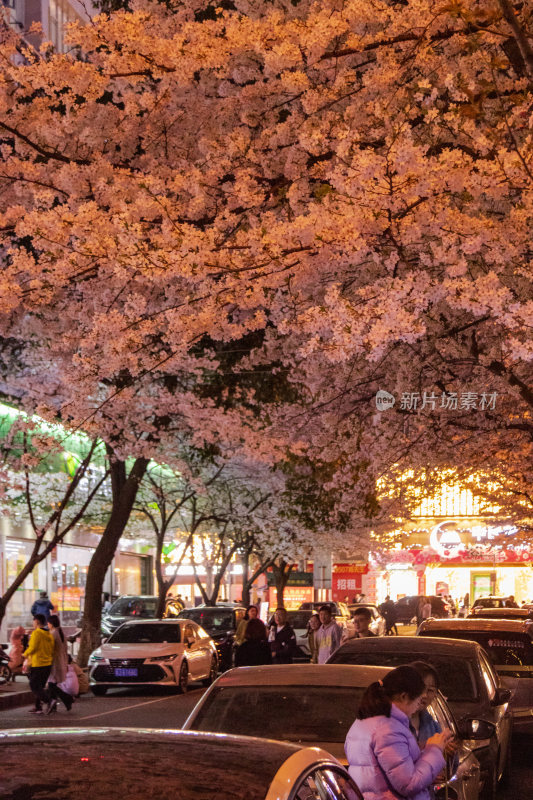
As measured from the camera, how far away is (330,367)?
18.8 m

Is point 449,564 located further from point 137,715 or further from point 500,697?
point 500,697

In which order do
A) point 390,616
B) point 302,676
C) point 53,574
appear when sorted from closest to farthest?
point 302,676, point 53,574, point 390,616

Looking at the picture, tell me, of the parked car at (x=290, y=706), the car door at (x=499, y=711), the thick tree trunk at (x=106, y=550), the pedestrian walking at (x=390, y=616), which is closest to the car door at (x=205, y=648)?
the thick tree trunk at (x=106, y=550)

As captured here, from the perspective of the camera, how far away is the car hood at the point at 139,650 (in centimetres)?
2358

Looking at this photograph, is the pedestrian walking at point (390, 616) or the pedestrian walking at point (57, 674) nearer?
the pedestrian walking at point (57, 674)

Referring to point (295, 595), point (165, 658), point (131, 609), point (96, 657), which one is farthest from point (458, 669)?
point (295, 595)

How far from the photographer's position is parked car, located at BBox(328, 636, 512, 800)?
31.4 feet

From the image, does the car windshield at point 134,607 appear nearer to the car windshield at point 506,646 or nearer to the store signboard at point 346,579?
the car windshield at point 506,646

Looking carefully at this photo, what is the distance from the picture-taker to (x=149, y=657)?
Answer: 23625mm

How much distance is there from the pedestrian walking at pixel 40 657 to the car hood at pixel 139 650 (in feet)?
13.8

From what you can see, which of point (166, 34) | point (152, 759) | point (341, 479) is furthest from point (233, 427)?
point (152, 759)

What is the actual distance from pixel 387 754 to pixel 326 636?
11.8 m

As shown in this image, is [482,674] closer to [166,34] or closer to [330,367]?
[166,34]

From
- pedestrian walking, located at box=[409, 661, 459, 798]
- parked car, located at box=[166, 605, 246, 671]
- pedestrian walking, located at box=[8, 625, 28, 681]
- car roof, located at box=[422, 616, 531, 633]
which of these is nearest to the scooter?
pedestrian walking, located at box=[8, 625, 28, 681]
